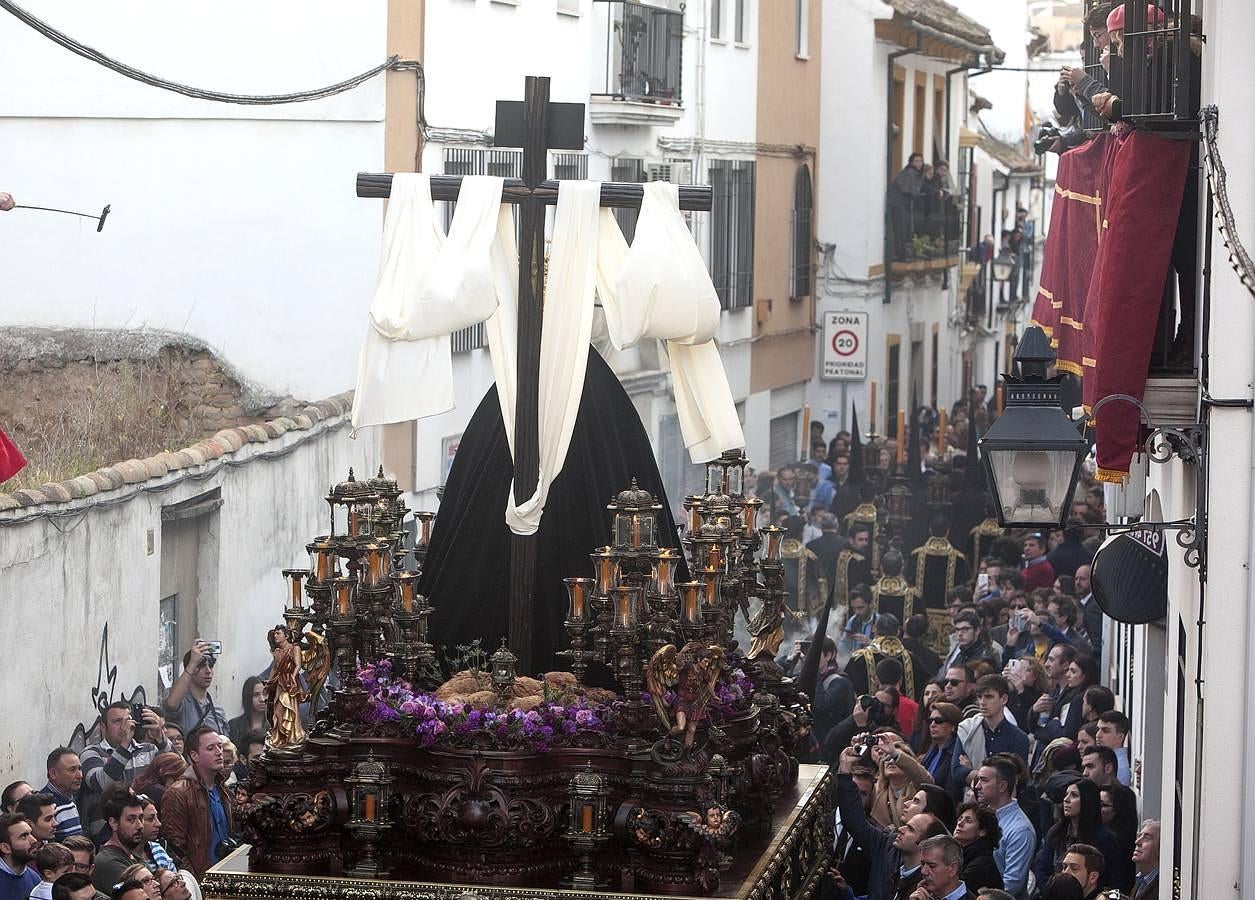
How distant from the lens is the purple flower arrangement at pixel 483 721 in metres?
7.10

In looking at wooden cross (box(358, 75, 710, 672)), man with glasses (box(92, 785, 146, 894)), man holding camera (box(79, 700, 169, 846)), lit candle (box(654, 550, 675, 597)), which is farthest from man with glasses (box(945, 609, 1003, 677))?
lit candle (box(654, 550, 675, 597))

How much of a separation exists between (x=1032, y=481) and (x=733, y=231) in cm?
1300

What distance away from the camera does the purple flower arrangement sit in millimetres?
7098

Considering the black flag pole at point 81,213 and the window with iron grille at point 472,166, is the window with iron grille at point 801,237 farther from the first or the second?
the black flag pole at point 81,213

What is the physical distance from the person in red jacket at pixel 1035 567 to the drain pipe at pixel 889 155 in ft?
22.9

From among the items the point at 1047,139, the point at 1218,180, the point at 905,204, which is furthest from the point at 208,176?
the point at 905,204

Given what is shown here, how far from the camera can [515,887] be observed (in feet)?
22.6

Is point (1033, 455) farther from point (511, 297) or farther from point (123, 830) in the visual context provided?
point (123, 830)

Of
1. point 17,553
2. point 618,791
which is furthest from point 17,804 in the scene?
point 618,791

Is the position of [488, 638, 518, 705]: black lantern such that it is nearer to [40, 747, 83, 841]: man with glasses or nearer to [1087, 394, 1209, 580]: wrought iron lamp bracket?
[1087, 394, 1209, 580]: wrought iron lamp bracket

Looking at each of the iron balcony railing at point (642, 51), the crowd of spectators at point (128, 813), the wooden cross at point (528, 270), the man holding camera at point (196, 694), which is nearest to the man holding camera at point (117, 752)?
the crowd of spectators at point (128, 813)

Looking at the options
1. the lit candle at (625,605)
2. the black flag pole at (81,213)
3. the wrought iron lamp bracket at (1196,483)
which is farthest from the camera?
the black flag pole at (81,213)

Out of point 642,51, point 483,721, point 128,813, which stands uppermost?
point 642,51

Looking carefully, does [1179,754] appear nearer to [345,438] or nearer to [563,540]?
[563,540]
